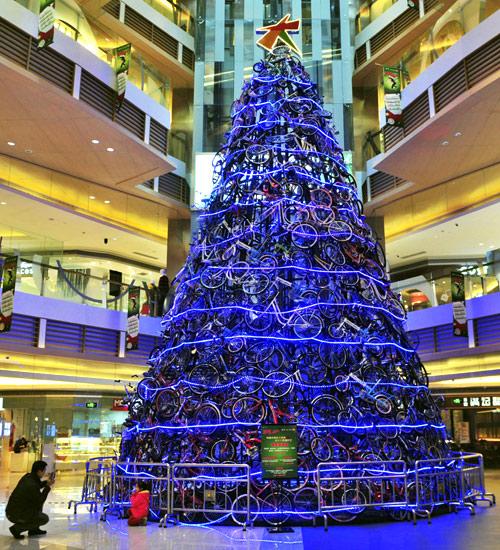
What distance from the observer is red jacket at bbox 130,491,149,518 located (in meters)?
8.27

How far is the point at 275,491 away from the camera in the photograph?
8.17 m

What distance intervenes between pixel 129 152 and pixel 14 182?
349 cm

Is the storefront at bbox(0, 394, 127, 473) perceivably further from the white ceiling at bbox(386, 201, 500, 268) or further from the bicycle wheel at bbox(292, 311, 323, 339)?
the bicycle wheel at bbox(292, 311, 323, 339)

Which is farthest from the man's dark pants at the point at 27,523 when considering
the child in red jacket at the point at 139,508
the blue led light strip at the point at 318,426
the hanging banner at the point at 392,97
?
the hanging banner at the point at 392,97

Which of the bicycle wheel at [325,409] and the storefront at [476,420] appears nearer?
the bicycle wheel at [325,409]

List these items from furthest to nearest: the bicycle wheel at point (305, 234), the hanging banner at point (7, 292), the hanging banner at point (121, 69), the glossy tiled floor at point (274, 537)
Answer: the hanging banner at point (121, 69)
the hanging banner at point (7, 292)
the bicycle wheel at point (305, 234)
the glossy tiled floor at point (274, 537)

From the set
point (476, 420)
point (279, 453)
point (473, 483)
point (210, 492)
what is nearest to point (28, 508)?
point (210, 492)

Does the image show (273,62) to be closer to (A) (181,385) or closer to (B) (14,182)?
(A) (181,385)

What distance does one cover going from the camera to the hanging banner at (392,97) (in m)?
17.4

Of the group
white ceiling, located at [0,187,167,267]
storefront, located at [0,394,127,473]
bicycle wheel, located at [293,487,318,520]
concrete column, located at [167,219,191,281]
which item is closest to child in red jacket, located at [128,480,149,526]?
bicycle wheel, located at [293,487,318,520]

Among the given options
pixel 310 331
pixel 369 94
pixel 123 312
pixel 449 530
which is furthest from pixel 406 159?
pixel 449 530

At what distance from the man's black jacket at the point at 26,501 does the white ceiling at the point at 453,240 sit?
48.6 feet

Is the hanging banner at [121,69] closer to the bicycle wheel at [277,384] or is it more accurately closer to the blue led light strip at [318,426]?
the blue led light strip at [318,426]

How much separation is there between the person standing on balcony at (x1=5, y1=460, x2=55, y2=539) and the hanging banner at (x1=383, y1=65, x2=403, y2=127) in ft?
42.5
